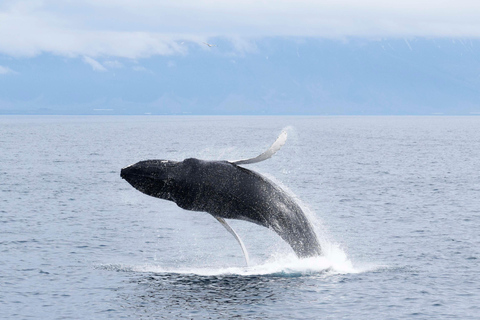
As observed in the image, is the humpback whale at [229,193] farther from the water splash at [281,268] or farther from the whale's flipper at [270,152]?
the water splash at [281,268]

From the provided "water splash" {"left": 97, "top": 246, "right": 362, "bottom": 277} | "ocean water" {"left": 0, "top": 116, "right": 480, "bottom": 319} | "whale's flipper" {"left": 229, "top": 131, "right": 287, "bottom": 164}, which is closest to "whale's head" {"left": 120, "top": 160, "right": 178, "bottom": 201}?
"whale's flipper" {"left": 229, "top": 131, "right": 287, "bottom": 164}

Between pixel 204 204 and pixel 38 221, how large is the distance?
1970 cm

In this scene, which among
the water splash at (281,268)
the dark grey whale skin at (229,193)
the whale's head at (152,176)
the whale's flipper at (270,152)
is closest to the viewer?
the whale's flipper at (270,152)

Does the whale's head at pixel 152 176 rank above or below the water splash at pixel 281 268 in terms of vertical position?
above

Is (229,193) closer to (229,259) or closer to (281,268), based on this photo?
(281,268)

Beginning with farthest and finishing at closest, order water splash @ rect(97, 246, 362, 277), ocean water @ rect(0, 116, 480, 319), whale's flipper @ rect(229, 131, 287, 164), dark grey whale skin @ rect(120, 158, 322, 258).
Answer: water splash @ rect(97, 246, 362, 277)
ocean water @ rect(0, 116, 480, 319)
dark grey whale skin @ rect(120, 158, 322, 258)
whale's flipper @ rect(229, 131, 287, 164)

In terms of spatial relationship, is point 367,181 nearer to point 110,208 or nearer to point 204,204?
point 110,208

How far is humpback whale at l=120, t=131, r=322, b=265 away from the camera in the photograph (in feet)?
73.4

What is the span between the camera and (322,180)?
65.4 m

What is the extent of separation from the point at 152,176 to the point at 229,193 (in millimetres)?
2354

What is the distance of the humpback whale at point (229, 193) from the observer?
22.4 meters

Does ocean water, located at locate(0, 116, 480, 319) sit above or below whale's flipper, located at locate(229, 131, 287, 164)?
below

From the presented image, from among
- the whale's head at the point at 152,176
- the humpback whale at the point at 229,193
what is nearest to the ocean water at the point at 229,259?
the humpback whale at the point at 229,193

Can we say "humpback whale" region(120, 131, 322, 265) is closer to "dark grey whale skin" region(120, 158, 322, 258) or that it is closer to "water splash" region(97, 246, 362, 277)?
"dark grey whale skin" region(120, 158, 322, 258)
